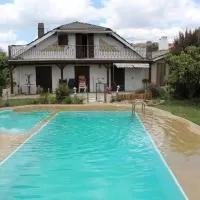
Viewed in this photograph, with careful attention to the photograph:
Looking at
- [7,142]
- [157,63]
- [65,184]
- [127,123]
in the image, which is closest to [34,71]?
[157,63]

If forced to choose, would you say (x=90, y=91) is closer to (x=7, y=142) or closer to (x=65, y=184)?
(x=7, y=142)

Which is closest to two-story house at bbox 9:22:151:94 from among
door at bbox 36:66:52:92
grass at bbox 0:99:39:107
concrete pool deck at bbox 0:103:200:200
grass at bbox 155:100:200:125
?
door at bbox 36:66:52:92

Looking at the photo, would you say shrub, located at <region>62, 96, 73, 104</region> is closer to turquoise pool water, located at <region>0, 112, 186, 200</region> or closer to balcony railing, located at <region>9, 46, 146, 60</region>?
balcony railing, located at <region>9, 46, 146, 60</region>

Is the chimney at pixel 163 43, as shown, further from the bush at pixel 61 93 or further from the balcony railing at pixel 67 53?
the bush at pixel 61 93

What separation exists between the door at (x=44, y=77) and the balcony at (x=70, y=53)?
1.17 meters

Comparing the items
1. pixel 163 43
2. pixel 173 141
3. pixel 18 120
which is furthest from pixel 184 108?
pixel 163 43

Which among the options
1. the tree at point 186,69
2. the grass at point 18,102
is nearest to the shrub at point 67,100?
the grass at point 18,102

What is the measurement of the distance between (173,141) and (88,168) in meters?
4.75

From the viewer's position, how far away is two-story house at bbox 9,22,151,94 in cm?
3503

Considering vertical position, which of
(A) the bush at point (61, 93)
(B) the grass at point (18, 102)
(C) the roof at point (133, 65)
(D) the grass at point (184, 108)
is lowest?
(D) the grass at point (184, 108)

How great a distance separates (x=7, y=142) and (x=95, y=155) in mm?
3836

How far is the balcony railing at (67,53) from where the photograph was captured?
35.0 metres

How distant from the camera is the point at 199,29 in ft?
92.5

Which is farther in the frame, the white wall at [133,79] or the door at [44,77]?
the white wall at [133,79]
